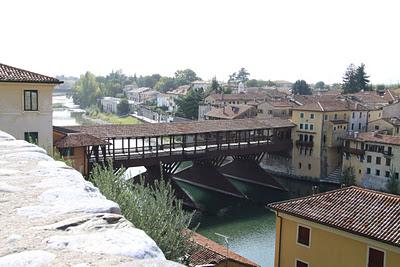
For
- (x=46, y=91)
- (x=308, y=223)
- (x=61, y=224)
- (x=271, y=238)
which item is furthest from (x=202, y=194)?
(x=61, y=224)

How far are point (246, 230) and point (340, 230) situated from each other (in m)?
11.8

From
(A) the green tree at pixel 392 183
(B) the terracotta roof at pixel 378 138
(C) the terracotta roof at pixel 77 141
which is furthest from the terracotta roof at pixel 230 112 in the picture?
(C) the terracotta roof at pixel 77 141

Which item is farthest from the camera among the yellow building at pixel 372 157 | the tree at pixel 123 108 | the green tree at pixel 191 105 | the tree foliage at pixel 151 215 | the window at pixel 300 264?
the tree at pixel 123 108

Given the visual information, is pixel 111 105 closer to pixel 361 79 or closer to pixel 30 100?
pixel 361 79

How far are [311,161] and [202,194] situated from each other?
1081 cm

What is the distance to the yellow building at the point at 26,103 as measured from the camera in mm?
15344

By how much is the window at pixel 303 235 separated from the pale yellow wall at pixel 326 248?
3.8 inches

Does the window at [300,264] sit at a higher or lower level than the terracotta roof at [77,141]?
lower

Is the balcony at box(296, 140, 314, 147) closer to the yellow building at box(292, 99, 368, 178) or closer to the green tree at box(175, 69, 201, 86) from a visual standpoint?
the yellow building at box(292, 99, 368, 178)

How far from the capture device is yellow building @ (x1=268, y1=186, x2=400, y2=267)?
10.2m

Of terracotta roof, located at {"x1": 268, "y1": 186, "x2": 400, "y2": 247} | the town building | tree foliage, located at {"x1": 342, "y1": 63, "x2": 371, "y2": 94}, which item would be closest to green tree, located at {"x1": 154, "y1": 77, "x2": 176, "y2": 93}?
the town building

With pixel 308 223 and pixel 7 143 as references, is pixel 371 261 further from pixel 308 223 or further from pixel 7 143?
pixel 7 143

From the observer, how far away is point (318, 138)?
35031 mm

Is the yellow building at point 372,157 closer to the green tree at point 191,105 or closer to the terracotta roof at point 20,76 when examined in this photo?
the terracotta roof at point 20,76
